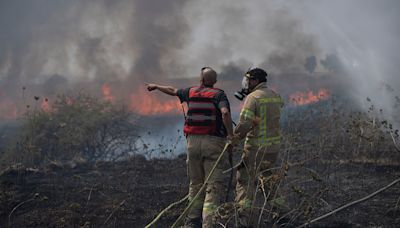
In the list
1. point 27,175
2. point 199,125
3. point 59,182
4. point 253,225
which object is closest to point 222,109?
point 199,125

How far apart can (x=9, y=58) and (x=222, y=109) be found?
1625 cm

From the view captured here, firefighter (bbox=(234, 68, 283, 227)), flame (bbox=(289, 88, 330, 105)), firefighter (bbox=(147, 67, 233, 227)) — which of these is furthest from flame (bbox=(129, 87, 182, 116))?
firefighter (bbox=(234, 68, 283, 227))

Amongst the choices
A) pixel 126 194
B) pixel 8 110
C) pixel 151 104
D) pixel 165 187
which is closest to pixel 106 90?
pixel 151 104

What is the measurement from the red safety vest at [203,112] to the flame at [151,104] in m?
11.2

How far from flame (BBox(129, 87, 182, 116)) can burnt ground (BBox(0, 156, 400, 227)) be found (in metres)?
6.22

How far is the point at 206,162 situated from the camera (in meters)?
5.45

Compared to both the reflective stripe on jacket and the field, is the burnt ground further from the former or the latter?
the reflective stripe on jacket

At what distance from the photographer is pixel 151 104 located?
16938mm

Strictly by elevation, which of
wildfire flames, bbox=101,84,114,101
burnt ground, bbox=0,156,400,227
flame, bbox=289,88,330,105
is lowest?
burnt ground, bbox=0,156,400,227

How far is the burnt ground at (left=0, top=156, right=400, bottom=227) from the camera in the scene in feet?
19.8

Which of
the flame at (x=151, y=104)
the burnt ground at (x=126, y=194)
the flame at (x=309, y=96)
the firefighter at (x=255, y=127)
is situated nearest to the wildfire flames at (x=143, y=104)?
the flame at (x=151, y=104)

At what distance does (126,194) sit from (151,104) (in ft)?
31.6

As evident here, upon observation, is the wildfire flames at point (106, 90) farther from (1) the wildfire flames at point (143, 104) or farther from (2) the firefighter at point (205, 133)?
(2) the firefighter at point (205, 133)

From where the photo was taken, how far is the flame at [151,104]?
16.8m
